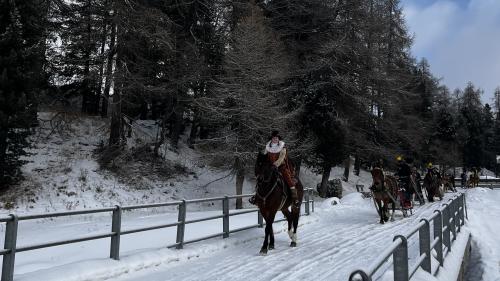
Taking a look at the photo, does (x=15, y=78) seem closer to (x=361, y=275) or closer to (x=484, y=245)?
(x=484, y=245)

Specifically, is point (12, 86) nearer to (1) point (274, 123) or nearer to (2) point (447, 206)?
(1) point (274, 123)

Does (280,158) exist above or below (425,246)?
above

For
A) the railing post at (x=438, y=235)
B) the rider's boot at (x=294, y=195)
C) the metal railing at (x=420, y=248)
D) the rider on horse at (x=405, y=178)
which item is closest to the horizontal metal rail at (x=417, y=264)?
the metal railing at (x=420, y=248)

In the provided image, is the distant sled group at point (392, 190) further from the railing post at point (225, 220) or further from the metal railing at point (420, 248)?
the railing post at point (225, 220)

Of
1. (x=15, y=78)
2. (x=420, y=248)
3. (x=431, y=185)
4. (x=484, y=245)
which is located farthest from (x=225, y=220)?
(x=431, y=185)

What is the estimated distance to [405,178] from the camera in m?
23.8

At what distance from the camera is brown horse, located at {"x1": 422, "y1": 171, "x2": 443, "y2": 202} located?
30500mm

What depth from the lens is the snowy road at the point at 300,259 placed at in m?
9.62

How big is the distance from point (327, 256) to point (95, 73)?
67.4 ft

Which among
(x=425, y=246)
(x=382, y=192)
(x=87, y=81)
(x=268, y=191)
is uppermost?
(x=87, y=81)

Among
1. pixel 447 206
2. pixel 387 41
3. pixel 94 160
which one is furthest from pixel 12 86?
pixel 387 41

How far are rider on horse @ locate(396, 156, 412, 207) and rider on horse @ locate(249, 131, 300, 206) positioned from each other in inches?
420

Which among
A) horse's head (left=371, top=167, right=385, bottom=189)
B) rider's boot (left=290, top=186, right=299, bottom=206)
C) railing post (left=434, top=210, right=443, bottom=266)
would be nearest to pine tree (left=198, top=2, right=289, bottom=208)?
horse's head (left=371, top=167, right=385, bottom=189)

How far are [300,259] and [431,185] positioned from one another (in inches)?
865
